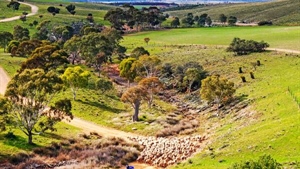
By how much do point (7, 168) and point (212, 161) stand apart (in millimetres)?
22111

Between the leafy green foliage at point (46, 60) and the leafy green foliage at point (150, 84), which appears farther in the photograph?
the leafy green foliage at point (46, 60)

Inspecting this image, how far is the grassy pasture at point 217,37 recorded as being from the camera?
121 m

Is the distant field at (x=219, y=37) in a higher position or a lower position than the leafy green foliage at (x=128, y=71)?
higher

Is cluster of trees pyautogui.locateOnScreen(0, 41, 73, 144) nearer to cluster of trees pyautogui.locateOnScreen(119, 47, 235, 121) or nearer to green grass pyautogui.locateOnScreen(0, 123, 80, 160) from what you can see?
green grass pyautogui.locateOnScreen(0, 123, 80, 160)

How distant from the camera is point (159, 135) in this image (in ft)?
197

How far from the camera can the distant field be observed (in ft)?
396

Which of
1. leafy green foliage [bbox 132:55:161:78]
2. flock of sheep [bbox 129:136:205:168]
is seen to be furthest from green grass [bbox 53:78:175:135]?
leafy green foliage [bbox 132:55:161:78]

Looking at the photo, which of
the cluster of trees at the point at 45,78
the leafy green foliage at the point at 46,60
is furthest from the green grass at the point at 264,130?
the leafy green foliage at the point at 46,60

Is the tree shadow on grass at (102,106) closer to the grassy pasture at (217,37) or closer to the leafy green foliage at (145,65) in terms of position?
the leafy green foliage at (145,65)

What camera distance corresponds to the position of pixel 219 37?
504ft

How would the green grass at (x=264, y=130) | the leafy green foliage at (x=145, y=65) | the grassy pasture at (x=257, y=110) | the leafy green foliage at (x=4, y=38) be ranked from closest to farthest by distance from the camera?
the green grass at (x=264, y=130) → the grassy pasture at (x=257, y=110) → the leafy green foliage at (x=145, y=65) → the leafy green foliage at (x=4, y=38)

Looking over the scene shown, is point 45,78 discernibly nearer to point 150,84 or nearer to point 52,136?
point 52,136

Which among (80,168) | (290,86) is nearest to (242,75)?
(290,86)

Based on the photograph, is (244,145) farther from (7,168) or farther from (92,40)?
(92,40)
